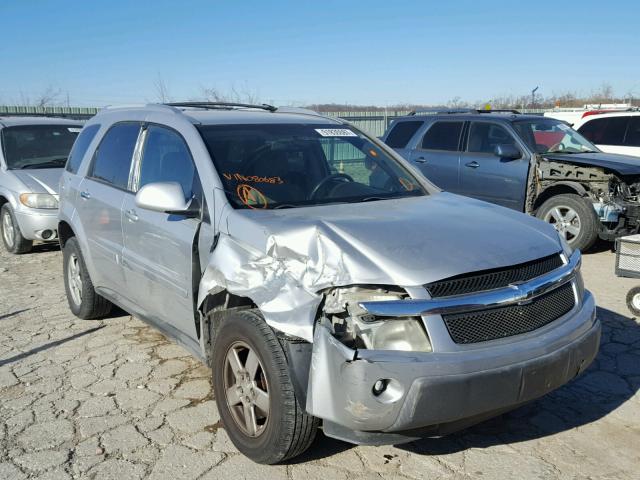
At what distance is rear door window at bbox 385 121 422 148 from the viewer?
1015 cm

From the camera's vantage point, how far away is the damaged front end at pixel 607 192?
25.9 feet

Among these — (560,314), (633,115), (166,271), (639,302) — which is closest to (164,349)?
(166,271)

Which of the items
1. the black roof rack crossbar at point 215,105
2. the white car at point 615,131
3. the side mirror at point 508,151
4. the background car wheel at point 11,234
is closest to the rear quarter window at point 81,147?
the black roof rack crossbar at point 215,105

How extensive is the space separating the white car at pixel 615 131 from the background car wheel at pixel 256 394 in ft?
31.7

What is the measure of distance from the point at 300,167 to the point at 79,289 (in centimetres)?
267

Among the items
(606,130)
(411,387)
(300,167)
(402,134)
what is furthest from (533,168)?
(411,387)

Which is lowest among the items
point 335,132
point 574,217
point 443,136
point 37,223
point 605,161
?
point 37,223

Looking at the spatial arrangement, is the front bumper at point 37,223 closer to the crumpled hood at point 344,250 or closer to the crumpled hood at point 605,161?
the crumpled hood at point 344,250

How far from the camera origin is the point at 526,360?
2793mm

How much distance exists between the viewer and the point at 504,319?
286cm

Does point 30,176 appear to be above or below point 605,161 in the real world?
below

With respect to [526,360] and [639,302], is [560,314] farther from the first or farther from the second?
[639,302]

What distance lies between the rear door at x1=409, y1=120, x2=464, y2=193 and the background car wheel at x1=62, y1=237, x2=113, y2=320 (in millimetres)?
5588

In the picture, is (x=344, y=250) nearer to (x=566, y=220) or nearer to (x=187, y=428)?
(x=187, y=428)
